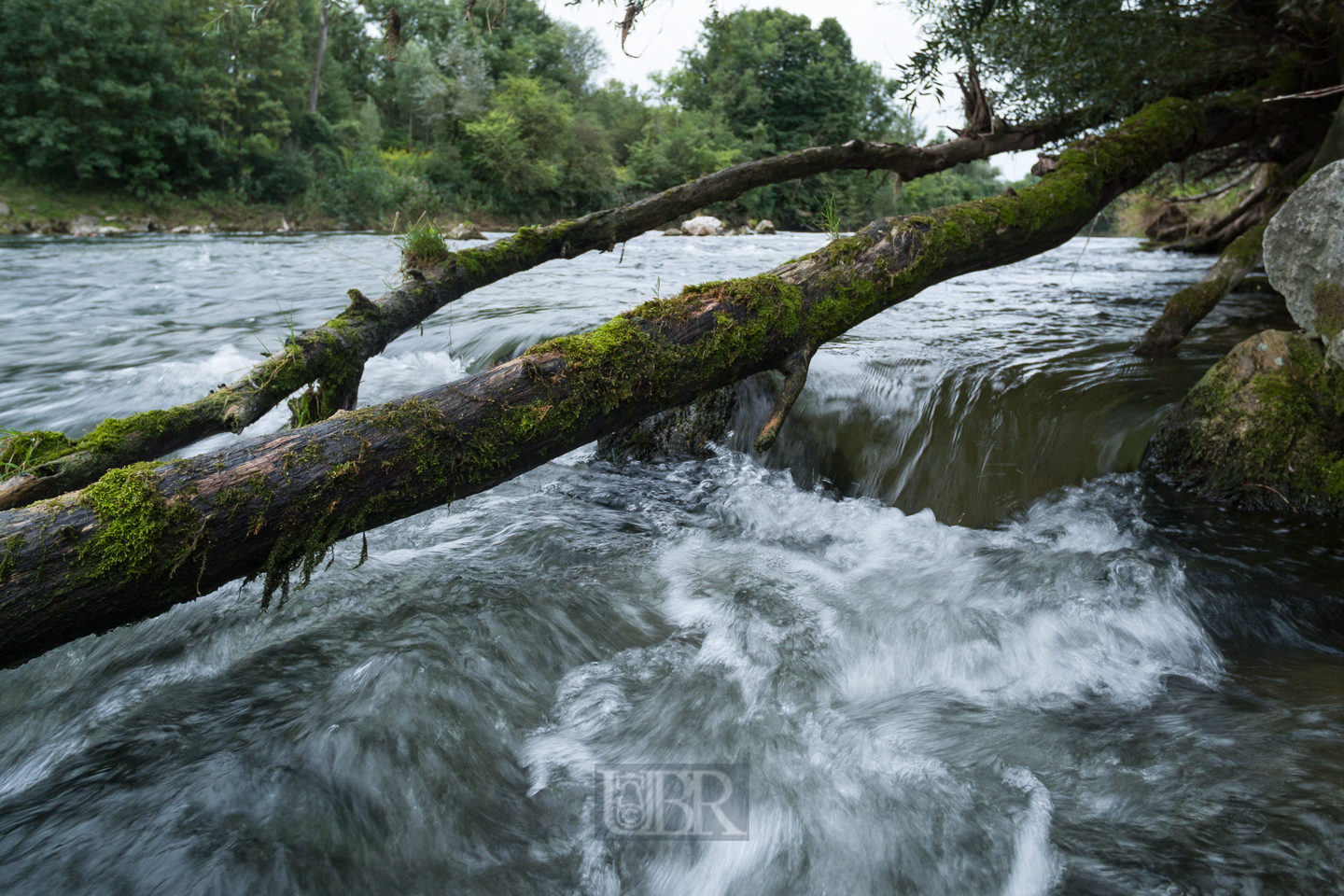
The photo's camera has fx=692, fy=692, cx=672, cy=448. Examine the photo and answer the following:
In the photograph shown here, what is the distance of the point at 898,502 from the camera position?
4695 mm

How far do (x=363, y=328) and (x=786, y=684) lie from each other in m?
2.69

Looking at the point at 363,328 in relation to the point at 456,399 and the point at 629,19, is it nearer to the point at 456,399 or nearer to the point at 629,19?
the point at 456,399

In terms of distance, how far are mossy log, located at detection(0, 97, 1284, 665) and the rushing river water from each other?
86 cm

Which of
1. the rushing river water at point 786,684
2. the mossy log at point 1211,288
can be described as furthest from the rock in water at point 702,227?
the rushing river water at point 786,684

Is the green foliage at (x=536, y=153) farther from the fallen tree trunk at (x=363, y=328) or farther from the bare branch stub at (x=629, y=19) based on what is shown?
the bare branch stub at (x=629, y=19)

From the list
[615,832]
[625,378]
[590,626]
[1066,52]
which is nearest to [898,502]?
[590,626]

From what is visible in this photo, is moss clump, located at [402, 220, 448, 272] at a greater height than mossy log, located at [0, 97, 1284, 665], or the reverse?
moss clump, located at [402, 220, 448, 272]

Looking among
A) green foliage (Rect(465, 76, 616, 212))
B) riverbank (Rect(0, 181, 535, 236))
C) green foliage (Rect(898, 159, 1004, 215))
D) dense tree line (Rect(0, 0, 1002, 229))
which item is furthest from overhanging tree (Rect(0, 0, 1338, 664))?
green foliage (Rect(898, 159, 1004, 215))

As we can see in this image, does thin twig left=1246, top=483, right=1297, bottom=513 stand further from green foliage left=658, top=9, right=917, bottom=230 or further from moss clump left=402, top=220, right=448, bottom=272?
green foliage left=658, top=9, right=917, bottom=230

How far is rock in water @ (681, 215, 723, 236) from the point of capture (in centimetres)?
2802

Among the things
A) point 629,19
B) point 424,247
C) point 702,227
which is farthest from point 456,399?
point 702,227

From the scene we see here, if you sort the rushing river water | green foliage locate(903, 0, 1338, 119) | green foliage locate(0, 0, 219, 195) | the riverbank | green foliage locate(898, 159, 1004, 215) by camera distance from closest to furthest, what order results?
the rushing river water < green foliage locate(903, 0, 1338, 119) < the riverbank < green foliage locate(0, 0, 219, 195) < green foliage locate(898, 159, 1004, 215)

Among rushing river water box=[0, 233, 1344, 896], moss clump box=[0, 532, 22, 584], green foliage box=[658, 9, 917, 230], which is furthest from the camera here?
green foliage box=[658, 9, 917, 230]

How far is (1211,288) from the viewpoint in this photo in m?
5.05
